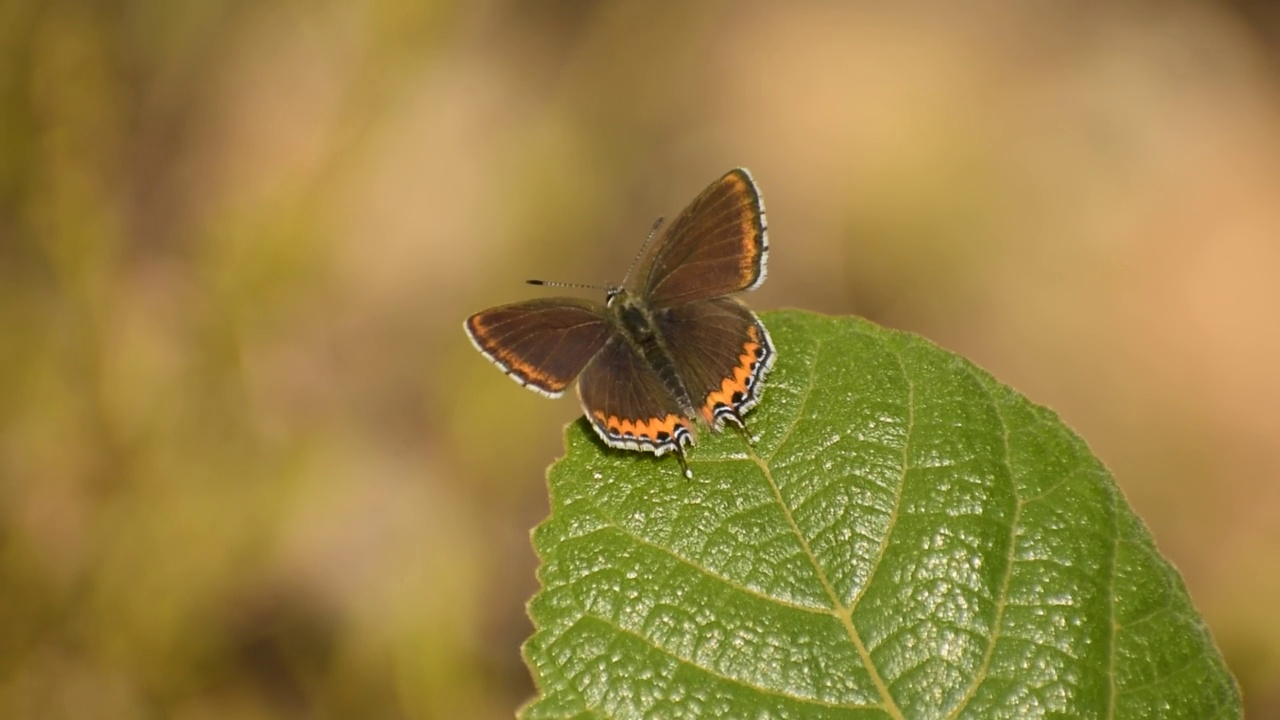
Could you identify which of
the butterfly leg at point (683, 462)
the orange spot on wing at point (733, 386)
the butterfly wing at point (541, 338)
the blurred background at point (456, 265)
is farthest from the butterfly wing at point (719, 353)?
the blurred background at point (456, 265)

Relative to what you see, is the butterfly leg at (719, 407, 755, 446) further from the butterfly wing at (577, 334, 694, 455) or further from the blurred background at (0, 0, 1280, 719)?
the blurred background at (0, 0, 1280, 719)

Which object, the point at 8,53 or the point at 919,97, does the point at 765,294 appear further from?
the point at 8,53

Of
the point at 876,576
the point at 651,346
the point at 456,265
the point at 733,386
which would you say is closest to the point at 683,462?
the point at 733,386

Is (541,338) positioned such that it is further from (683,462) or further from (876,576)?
(876,576)

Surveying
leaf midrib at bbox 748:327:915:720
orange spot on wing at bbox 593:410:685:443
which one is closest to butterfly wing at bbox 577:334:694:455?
orange spot on wing at bbox 593:410:685:443

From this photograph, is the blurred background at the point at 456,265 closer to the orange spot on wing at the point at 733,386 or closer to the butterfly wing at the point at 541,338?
the butterfly wing at the point at 541,338

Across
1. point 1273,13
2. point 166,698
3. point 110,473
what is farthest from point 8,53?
point 1273,13
